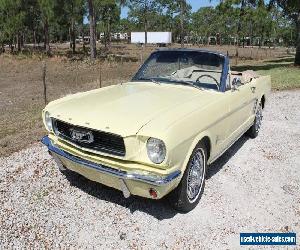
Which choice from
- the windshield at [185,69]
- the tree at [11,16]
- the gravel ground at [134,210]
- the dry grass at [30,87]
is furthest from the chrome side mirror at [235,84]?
the tree at [11,16]

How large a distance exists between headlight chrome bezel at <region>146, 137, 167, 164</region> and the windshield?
5.86 ft

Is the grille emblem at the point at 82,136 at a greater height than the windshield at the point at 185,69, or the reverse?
the windshield at the point at 185,69

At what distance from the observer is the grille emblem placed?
3965 mm

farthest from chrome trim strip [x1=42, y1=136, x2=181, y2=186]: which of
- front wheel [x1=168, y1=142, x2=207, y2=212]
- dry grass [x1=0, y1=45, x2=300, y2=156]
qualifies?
dry grass [x1=0, y1=45, x2=300, y2=156]

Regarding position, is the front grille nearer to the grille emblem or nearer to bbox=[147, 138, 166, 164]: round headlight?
the grille emblem

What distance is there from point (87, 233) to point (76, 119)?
48.2 inches

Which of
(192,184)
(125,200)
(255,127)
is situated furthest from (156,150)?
(255,127)

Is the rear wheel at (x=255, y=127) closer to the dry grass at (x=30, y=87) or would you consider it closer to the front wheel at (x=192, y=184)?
the front wheel at (x=192, y=184)

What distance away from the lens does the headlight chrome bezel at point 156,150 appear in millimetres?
3670

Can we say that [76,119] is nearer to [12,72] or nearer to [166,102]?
[166,102]

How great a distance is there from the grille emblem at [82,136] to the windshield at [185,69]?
6.03 ft

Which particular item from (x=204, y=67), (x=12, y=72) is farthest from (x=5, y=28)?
(x=204, y=67)

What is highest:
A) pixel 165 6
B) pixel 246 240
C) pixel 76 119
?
pixel 165 6

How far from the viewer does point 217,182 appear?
17.2 ft
